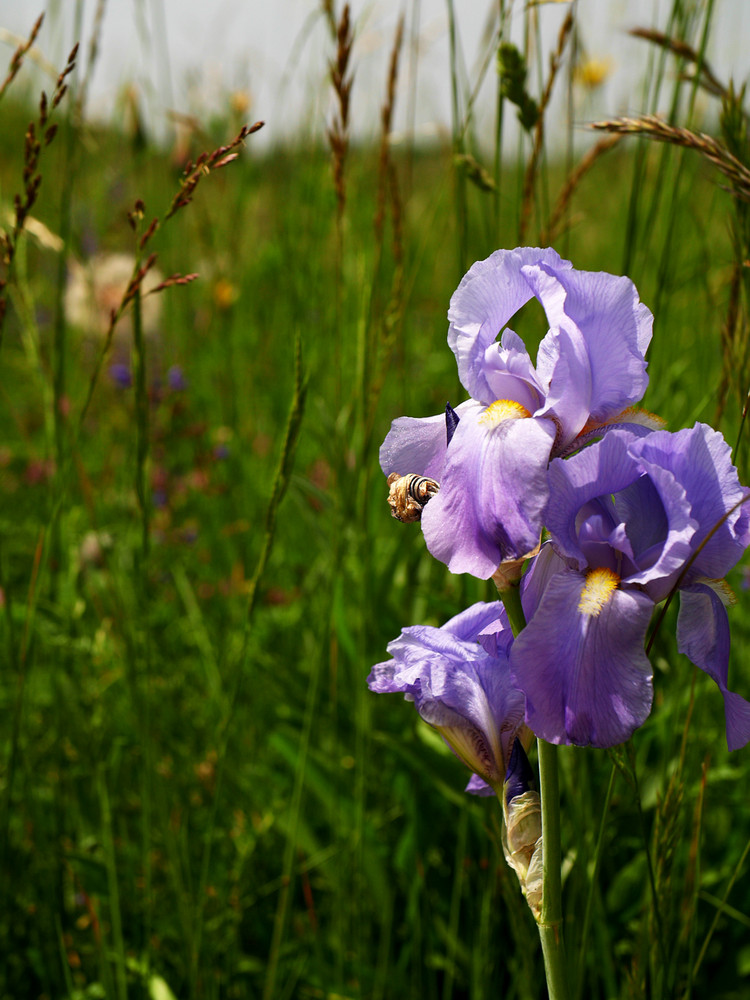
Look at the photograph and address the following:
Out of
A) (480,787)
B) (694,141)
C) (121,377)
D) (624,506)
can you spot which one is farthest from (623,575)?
(121,377)

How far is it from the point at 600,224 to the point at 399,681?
526 centimetres

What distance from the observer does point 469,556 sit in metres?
0.60

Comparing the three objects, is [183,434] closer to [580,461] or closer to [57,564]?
[57,564]

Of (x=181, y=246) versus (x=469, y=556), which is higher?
(x=181, y=246)

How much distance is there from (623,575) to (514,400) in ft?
0.57

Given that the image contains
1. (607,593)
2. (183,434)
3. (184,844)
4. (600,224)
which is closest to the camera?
(607,593)

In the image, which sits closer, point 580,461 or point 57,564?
point 580,461

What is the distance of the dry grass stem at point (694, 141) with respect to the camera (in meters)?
0.79

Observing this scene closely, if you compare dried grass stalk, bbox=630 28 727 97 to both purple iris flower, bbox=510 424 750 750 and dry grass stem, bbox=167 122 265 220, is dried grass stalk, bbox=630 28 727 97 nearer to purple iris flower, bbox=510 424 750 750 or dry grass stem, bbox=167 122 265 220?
dry grass stem, bbox=167 122 265 220

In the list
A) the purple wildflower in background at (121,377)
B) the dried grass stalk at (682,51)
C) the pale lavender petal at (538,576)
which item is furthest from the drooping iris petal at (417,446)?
the purple wildflower in background at (121,377)

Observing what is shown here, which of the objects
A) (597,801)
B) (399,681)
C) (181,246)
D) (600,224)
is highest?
(600,224)

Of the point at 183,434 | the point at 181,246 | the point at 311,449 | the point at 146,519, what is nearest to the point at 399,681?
the point at 146,519

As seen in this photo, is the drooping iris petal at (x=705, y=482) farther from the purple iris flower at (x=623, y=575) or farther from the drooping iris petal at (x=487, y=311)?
the drooping iris petal at (x=487, y=311)

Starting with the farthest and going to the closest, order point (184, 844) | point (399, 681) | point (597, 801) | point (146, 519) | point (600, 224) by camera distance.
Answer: point (600, 224) < point (597, 801) < point (184, 844) < point (146, 519) < point (399, 681)
